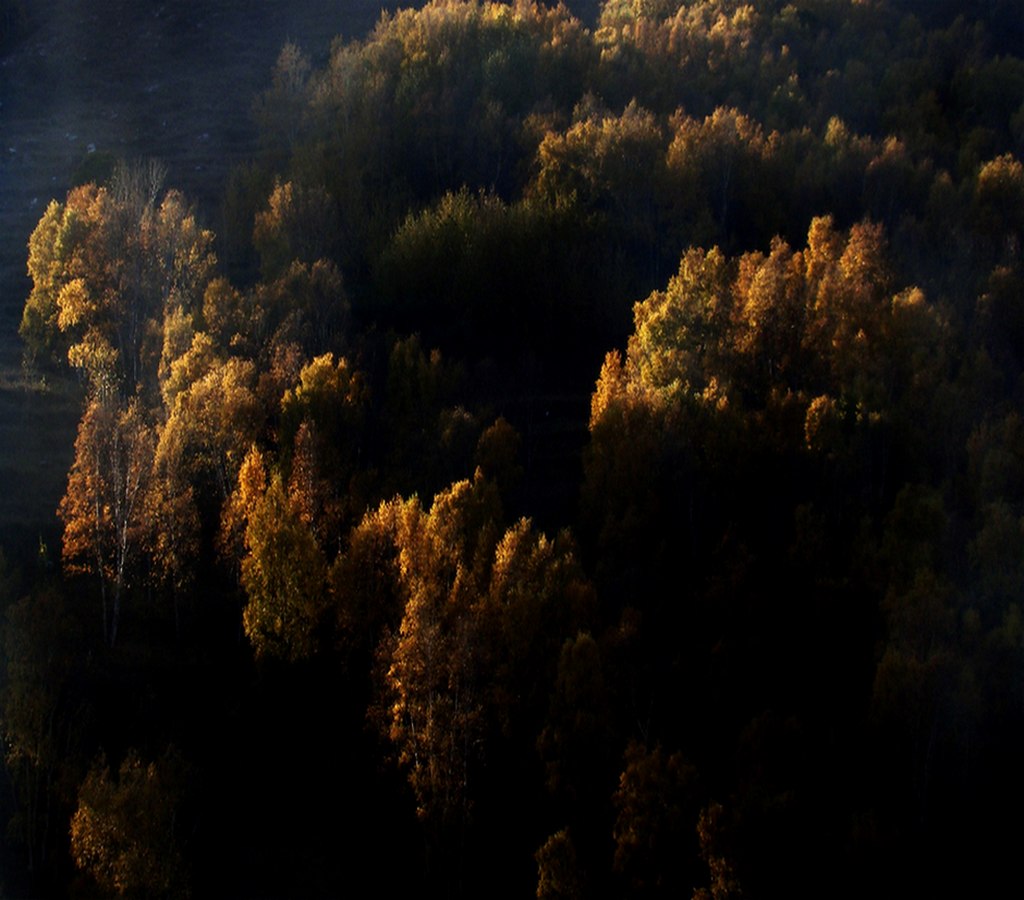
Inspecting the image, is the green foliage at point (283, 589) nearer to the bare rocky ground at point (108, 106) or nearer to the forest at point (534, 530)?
the forest at point (534, 530)

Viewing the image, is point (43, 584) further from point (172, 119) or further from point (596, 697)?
point (172, 119)

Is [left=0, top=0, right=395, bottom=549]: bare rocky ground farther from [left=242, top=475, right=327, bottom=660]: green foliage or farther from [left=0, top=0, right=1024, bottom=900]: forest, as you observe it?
[left=242, top=475, right=327, bottom=660]: green foliage

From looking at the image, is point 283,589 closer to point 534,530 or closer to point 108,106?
point 534,530

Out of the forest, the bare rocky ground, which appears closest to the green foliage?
the forest

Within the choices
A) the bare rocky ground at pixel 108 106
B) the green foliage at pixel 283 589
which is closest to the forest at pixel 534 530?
the green foliage at pixel 283 589

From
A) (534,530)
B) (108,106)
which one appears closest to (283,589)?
(534,530)

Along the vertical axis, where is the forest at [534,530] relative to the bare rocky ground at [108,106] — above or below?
below

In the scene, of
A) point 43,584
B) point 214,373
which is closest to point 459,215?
point 214,373
